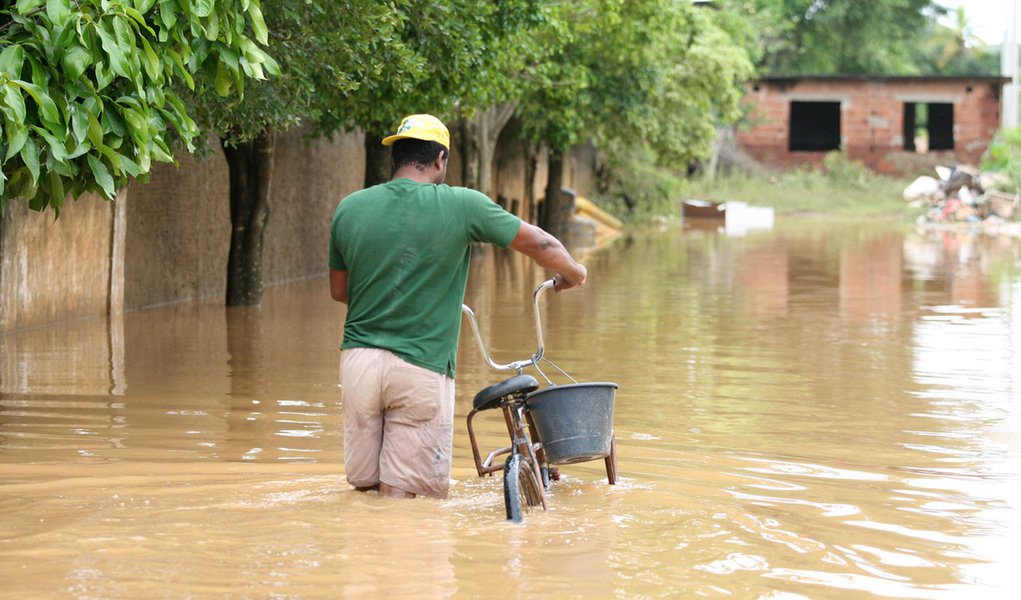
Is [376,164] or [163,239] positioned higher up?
[376,164]

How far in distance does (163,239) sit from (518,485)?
10892 mm


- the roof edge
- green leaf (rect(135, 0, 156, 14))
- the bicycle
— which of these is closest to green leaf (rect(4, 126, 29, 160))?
green leaf (rect(135, 0, 156, 14))

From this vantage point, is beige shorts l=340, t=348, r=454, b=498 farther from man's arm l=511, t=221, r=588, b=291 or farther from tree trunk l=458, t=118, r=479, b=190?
tree trunk l=458, t=118, r=479, b=190

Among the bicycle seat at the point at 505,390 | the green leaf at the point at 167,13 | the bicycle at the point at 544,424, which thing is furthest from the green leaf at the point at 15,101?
the bicycle seat at the point at 505,390

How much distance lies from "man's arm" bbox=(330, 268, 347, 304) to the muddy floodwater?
2.80 feet

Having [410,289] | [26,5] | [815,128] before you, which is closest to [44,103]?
[26,5]

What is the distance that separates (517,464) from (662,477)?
1.49 meters

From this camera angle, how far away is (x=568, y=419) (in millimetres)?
5645

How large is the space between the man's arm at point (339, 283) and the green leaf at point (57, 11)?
4.97ft

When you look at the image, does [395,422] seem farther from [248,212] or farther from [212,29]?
[248,212]

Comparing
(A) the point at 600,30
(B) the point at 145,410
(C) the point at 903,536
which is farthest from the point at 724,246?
(C) the point at 903,536

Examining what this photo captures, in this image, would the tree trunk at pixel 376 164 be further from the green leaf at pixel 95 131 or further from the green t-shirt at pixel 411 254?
the green t-shirt at pixel 411 254

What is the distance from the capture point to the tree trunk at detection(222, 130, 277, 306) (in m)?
14.6

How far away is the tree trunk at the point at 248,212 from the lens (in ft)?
48.0
